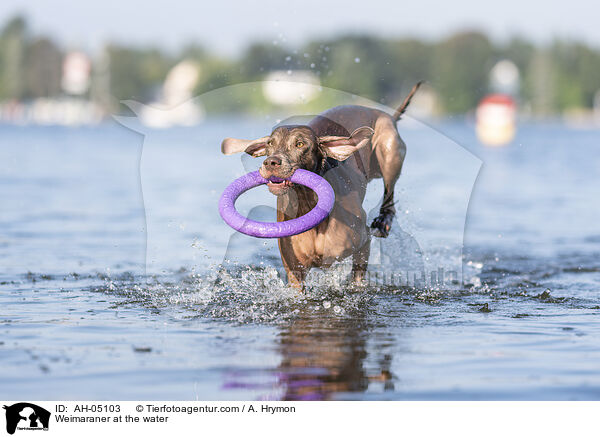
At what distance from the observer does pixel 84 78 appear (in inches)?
5231

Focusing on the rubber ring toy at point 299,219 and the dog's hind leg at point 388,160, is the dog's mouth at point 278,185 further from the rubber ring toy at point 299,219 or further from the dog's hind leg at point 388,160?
the dog's hind leg at point 388,160

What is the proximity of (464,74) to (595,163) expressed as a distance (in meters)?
83.4

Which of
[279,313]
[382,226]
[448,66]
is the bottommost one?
[279,313]

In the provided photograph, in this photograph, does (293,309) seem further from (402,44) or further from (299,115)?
(402,44)

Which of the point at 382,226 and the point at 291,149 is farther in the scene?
the point at 382,226

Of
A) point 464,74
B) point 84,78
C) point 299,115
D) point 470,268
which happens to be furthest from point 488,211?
point 84,78

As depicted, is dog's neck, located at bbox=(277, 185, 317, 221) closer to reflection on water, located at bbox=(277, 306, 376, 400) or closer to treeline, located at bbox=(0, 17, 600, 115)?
reflection on water, located at bbox=(277, 306, 376, 400)

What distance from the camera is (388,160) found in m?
9.79

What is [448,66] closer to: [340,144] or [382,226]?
[382,226]

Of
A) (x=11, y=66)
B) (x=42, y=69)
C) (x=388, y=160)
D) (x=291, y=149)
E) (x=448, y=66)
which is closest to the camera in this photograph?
(x=291, y=149)
